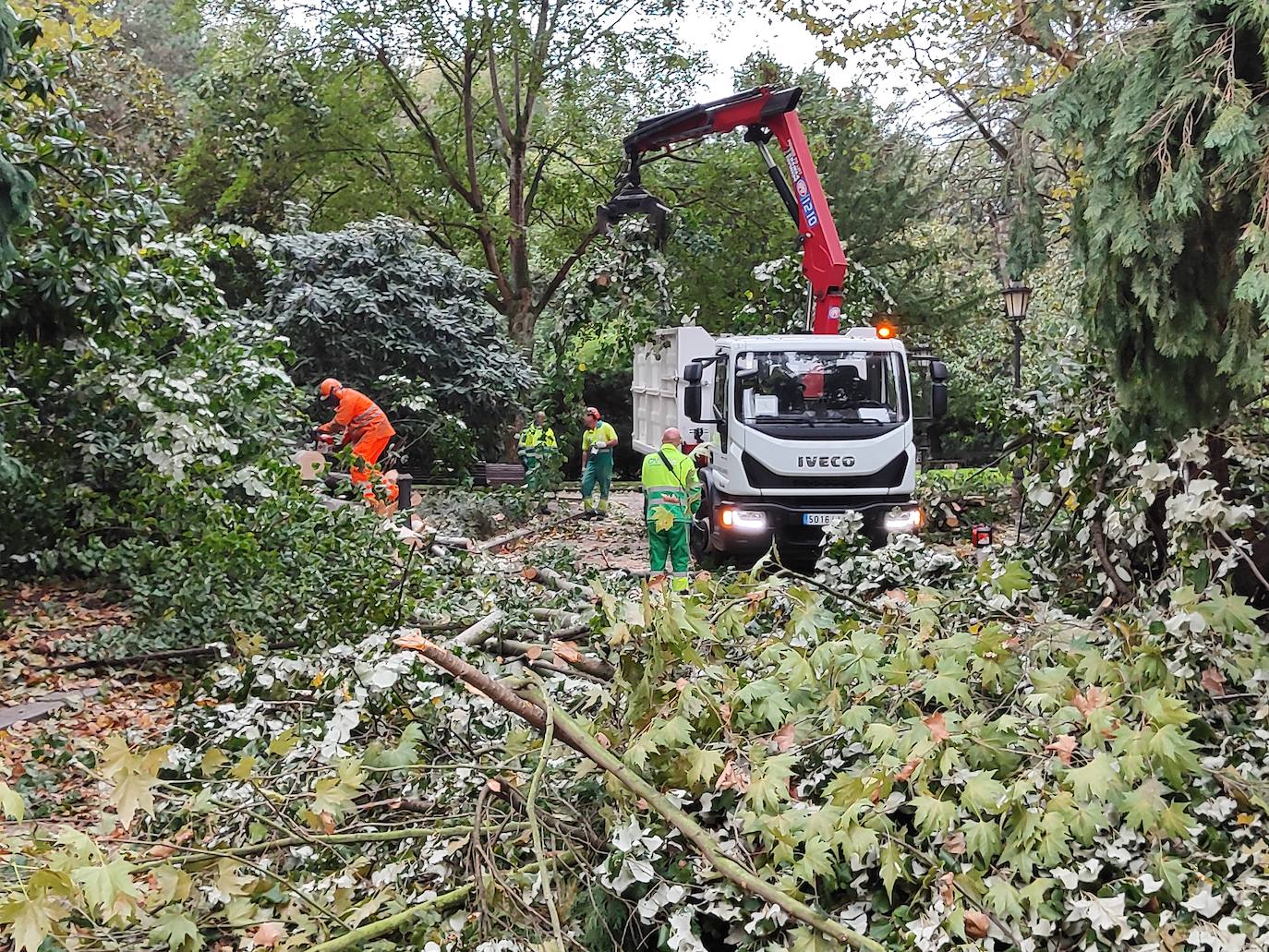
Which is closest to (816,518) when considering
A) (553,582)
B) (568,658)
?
(553,582)

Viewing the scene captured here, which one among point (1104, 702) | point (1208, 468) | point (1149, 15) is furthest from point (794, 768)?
point (1149, 15)

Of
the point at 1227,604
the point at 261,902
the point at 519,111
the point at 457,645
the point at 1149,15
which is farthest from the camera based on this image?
the point at 519,111

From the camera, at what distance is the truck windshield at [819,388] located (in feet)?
35.0

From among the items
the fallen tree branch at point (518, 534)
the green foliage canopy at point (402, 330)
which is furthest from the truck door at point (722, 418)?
the green foliage canopy at point (402, 330)

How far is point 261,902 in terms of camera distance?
3.33 metres

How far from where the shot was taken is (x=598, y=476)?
56.2 ft

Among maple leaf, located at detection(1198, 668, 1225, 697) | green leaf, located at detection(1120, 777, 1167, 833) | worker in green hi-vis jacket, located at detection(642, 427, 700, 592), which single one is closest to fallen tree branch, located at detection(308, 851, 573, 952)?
green leaf, located at detection(1120, 777, 1167, 833)

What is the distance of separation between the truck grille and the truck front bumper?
0.13 meters

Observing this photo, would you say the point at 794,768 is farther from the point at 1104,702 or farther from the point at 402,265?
the point at 402,265

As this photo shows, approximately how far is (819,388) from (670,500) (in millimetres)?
1814

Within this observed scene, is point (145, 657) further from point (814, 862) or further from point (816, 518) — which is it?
point (816, 518)

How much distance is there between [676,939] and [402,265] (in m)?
16.5

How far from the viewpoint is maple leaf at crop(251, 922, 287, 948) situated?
10.3 feet

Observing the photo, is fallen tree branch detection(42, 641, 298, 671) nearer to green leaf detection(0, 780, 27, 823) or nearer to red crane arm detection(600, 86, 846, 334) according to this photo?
green leaf detection(0, 780, 27, 823)
